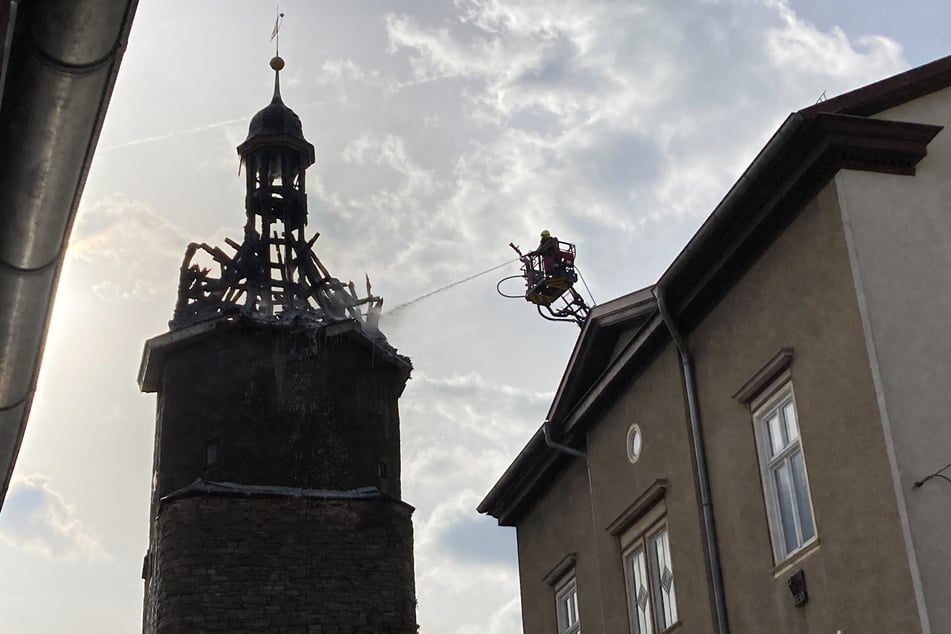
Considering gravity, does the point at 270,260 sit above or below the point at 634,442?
above

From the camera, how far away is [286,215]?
34812mm

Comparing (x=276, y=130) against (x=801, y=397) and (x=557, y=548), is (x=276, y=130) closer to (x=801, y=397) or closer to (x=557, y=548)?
(x=557, y=548)

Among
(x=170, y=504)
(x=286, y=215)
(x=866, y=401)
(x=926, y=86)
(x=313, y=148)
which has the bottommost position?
(x=866, y=401)

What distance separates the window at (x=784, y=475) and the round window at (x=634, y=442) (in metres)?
2.84

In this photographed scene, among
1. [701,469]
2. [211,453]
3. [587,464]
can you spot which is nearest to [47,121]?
[701,469]

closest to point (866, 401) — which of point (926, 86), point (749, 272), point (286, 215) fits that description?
point (749, 272)

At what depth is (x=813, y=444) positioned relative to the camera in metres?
11.9

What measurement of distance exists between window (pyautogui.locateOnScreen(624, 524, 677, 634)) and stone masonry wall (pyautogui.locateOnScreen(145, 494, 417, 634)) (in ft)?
44.7

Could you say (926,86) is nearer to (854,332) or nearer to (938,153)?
(938,153)

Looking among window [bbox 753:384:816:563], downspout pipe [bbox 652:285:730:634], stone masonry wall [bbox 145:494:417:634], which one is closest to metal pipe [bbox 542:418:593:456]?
downspout pipe [bbox 652:285:730:634]

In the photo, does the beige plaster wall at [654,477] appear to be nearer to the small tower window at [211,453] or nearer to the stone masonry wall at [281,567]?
the stone masonry wall at [281,567]

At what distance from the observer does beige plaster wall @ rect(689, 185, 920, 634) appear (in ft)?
35.6

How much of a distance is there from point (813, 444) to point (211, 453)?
20456 mm

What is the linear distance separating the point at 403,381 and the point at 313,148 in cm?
737
